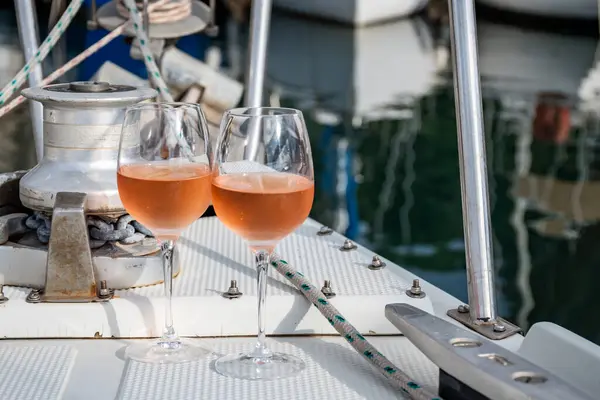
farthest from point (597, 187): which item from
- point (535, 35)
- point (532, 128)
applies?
point (535, 35)

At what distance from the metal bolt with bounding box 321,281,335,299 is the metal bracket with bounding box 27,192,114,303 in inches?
8.7

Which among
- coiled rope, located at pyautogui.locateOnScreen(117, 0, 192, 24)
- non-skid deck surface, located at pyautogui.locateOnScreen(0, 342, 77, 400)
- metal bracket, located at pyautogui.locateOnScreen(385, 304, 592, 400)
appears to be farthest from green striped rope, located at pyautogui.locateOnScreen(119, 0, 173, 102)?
coiled rope, located at pyautogui.locateOnScreen(117, 0, 192, 24)

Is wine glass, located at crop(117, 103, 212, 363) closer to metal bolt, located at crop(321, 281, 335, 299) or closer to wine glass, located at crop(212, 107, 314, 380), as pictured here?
wine glass, located at crop(212, 107, 314, 380)

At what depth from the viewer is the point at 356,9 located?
1345 cm

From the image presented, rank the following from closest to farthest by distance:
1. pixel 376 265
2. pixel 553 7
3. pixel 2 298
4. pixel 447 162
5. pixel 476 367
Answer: pixel 476 367, pixel 2 298, pixel 376 265, pixel 447 162, pixel 553 7

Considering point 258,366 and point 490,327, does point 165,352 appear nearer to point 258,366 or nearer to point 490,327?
point 258,366

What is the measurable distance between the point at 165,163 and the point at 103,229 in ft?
0.60

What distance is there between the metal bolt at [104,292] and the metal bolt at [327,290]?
22cm

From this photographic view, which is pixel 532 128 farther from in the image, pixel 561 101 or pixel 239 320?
pixel 239 320

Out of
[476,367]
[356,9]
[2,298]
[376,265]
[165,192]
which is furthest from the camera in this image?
[356,9]

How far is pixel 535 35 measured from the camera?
1284 cm

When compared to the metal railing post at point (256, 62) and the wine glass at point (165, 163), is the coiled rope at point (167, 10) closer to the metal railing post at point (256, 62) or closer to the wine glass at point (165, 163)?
the metal railing post at point (256, 62)

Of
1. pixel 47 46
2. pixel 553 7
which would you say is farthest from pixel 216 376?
pixel 553 7

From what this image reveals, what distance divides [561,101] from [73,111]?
732cm
